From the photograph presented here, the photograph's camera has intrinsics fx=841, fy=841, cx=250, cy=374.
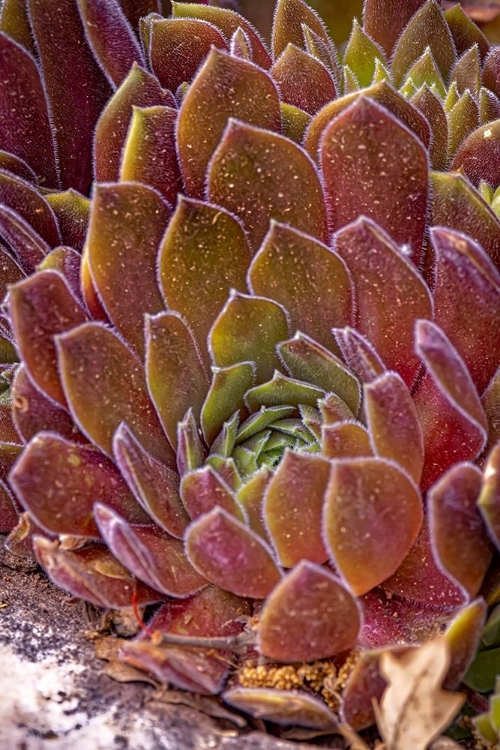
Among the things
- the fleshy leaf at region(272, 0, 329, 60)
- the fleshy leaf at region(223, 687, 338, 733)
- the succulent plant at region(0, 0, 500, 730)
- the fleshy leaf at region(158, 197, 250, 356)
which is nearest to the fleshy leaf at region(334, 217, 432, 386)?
the succulent plant at region(0, 0, 500, 730)

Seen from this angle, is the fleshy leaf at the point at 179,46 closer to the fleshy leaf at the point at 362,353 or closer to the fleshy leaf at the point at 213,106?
the fleshy leaf at the point at 213,106

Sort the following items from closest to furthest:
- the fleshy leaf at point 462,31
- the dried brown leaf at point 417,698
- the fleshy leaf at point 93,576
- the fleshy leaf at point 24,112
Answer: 1. the dried brown leaf at point 417,698
2. the fleshy leaf at point 93,576
3. the fleshy leaf at point 24,112
4. the fleshy leaf at point 462,31

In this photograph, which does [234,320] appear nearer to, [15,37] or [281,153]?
[281,153]

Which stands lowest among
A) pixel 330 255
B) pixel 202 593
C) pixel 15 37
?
pixel 202 593

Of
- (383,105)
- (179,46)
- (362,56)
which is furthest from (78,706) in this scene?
(362,56)

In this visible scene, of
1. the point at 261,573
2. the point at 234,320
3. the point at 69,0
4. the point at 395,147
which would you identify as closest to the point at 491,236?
the point at 395,147

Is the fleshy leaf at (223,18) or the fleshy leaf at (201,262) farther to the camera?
the fleshy leaf at (223,18)

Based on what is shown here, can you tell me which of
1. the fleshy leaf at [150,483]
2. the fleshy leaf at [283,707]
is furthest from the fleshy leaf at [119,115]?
the fleshy leaf at [283,707]
